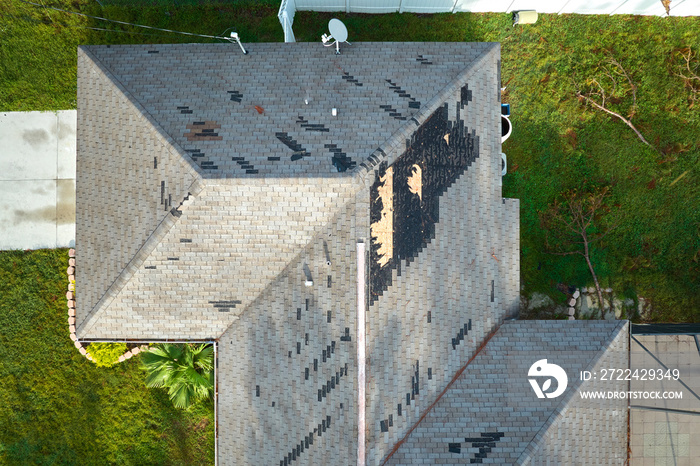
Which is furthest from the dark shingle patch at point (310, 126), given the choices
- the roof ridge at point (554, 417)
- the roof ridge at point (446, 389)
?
the roof ridge at point (554, 417)

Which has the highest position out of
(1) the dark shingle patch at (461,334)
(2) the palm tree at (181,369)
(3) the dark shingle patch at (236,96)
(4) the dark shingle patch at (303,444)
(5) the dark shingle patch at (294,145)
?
(3) the dark shingle patch at (236,96)

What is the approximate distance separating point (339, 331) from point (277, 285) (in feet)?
8.80

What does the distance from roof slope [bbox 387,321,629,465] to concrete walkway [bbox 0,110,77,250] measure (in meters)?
17.5

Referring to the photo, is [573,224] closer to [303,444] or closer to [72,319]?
[303,444]

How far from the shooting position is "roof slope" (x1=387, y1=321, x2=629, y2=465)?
44.3 feet

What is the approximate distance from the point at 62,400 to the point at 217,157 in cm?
1378

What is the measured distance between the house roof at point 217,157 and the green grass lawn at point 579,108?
4.05 m

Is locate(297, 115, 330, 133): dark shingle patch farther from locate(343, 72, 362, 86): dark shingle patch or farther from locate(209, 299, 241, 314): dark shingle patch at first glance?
locate(209, 299, 241, 314): dark shingle patch

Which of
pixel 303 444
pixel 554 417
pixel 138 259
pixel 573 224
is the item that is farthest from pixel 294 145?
pixel 554 417

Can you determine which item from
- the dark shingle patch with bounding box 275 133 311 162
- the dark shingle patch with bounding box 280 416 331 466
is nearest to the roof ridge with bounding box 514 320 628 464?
the dark shingle patch with bounding box 280 416 331 466

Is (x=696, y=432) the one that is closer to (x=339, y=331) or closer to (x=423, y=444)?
(x=423, y=444)

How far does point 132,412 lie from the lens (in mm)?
17516

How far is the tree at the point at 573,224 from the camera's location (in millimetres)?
17375

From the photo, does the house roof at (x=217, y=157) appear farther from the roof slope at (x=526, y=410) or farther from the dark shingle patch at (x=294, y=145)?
the roof slope at (x=526, y=410)
